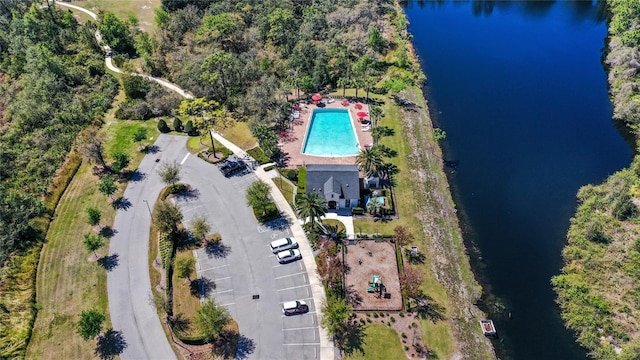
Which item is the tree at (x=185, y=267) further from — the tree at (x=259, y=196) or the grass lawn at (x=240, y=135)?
the grass lawn at (x=240, y=135)

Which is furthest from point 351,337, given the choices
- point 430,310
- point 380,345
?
point 430,310

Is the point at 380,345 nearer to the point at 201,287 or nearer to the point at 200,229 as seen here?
the point at 201,287

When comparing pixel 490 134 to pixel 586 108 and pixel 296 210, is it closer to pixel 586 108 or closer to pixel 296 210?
pixel 586 108

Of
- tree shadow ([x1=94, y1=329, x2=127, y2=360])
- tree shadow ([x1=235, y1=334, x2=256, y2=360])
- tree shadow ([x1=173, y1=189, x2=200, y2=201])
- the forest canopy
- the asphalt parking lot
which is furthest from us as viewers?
tree shadow ([x1=173, y1=189, x2=200, y2=201])

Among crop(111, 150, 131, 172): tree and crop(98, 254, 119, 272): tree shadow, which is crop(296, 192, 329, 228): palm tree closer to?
crop(98, 254, 119, 272): tree shadow

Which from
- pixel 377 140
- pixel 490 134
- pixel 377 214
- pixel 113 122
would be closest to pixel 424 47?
pixel 490 134

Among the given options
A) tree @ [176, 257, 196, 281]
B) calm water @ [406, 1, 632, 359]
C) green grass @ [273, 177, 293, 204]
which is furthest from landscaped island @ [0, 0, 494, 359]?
calm water @ [406, 1, 632, 359]

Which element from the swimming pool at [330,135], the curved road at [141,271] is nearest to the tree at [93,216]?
the curved road at [141,271]
